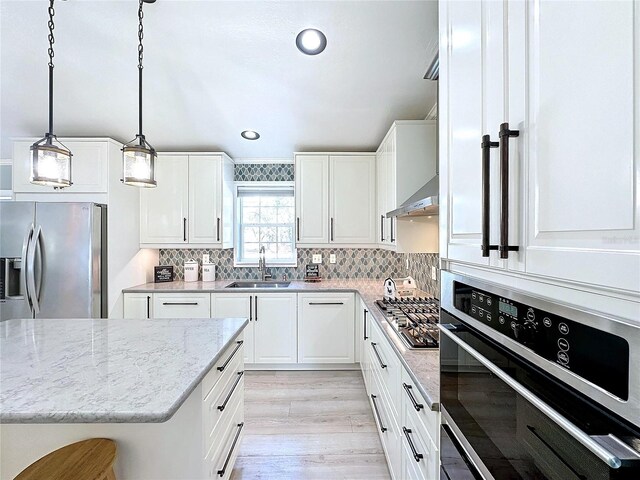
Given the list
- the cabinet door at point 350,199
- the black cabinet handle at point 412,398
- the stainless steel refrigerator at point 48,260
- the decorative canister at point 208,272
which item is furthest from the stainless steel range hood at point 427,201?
the stainless steel refrigerator at point 48,260

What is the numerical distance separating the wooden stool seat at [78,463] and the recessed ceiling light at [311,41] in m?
2.45

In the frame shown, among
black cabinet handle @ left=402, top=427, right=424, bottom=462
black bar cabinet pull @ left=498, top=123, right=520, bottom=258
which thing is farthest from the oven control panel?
black cabinet handle @ left=402, top=427, right=424, bottom=462

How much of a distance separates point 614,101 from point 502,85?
306mm

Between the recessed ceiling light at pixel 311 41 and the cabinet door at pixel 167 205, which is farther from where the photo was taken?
the cabinet door at pixel 167 205

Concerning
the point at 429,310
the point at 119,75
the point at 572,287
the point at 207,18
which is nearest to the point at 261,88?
the point at 207,18

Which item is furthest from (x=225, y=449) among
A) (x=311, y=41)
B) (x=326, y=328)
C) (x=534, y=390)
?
(x=311, y=41)

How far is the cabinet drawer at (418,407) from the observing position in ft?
3.46

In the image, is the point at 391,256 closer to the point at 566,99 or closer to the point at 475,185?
the point at 475,185

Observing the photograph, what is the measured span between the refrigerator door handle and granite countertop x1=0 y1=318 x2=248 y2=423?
38.2 inches

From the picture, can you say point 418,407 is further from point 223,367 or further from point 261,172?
point 261,172

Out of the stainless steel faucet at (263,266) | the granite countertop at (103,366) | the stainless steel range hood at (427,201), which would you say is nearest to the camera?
the granite countertop at (103,366)

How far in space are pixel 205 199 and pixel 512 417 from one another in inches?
139

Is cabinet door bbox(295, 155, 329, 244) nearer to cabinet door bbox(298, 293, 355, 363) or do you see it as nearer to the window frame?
Result: the window frame

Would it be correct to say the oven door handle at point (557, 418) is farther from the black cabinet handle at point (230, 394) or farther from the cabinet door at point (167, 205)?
the cabinet door at point (167, 205)
